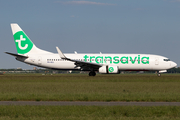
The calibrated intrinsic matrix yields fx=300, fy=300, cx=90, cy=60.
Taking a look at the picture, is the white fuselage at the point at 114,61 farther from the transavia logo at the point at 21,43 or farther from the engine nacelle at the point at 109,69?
the engine nacelle at the point at 109,69

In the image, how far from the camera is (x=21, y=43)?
5309 cm

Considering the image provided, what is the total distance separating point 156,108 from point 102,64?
3636 centimetres

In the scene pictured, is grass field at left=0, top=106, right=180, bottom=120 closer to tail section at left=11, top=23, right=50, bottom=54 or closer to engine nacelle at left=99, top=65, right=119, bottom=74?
engine nacelle at left=99, top=65, right=119, bottom=74

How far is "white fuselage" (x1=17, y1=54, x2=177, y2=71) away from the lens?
5019cm

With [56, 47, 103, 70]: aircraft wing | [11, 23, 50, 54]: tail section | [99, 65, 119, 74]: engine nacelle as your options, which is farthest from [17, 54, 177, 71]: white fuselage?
[99, 65, 119, 74]: engine nacelle

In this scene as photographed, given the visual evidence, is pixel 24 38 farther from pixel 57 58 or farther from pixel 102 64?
pixel 102 64

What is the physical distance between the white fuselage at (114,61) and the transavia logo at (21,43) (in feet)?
5.12

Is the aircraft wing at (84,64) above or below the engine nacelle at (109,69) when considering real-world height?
above

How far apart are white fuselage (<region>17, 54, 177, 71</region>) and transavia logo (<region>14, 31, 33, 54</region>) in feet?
5.12

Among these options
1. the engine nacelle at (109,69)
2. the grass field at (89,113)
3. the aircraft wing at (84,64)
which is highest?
the aircraft wing at (84,64)

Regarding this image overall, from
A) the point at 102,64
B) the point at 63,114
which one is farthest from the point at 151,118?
the point at 102,64

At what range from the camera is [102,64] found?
1987 inches

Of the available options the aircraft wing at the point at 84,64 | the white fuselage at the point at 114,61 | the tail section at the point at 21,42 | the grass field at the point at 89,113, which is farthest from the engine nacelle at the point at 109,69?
the grass field at the point at 89,113

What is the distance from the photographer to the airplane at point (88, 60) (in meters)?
49.9
